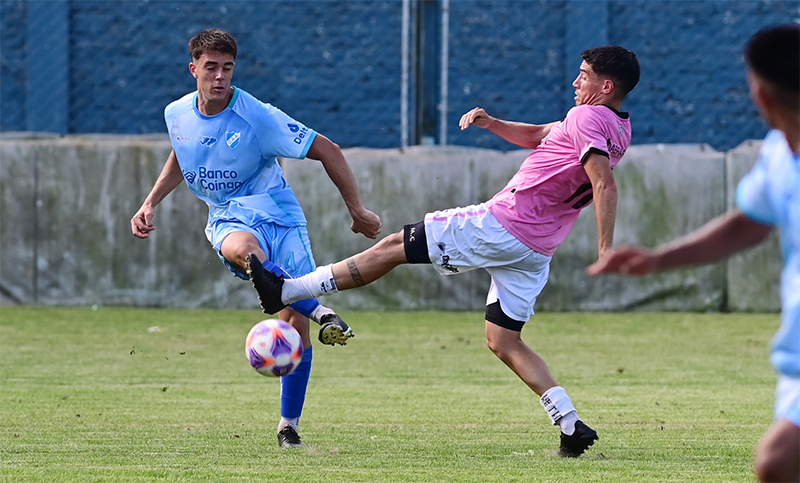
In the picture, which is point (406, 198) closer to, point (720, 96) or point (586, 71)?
point (720, 96)

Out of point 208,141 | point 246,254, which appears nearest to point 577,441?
point 246,254

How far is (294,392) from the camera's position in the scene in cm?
614

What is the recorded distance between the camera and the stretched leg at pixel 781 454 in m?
3.10

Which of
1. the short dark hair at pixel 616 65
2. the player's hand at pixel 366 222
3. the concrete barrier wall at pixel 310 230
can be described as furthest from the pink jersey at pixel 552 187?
the concrete barrier wall at pixel 310 230

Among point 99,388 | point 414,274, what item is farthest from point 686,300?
point 99,388

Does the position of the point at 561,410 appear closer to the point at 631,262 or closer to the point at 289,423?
the point at 289,423

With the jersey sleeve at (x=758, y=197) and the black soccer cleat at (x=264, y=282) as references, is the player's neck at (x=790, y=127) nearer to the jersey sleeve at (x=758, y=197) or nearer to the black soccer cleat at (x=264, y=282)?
the jersey sleeve at (x=758, y=197)

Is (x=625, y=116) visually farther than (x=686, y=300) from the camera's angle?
No

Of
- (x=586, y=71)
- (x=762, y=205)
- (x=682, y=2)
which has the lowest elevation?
(x=762, y=205)

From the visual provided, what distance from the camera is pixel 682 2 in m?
16.8

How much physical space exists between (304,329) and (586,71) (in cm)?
199

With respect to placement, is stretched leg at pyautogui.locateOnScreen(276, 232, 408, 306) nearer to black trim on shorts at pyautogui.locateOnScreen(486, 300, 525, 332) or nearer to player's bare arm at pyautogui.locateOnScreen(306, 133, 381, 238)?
player's bare arm at pyautogui.locateOnScreen(306, 133, 381, 238)

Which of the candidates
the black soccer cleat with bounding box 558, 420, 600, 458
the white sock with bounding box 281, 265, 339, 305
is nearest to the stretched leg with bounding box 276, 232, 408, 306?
the white sock with bounding box 281, 265, 339, 305

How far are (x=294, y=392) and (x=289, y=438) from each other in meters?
0.26
